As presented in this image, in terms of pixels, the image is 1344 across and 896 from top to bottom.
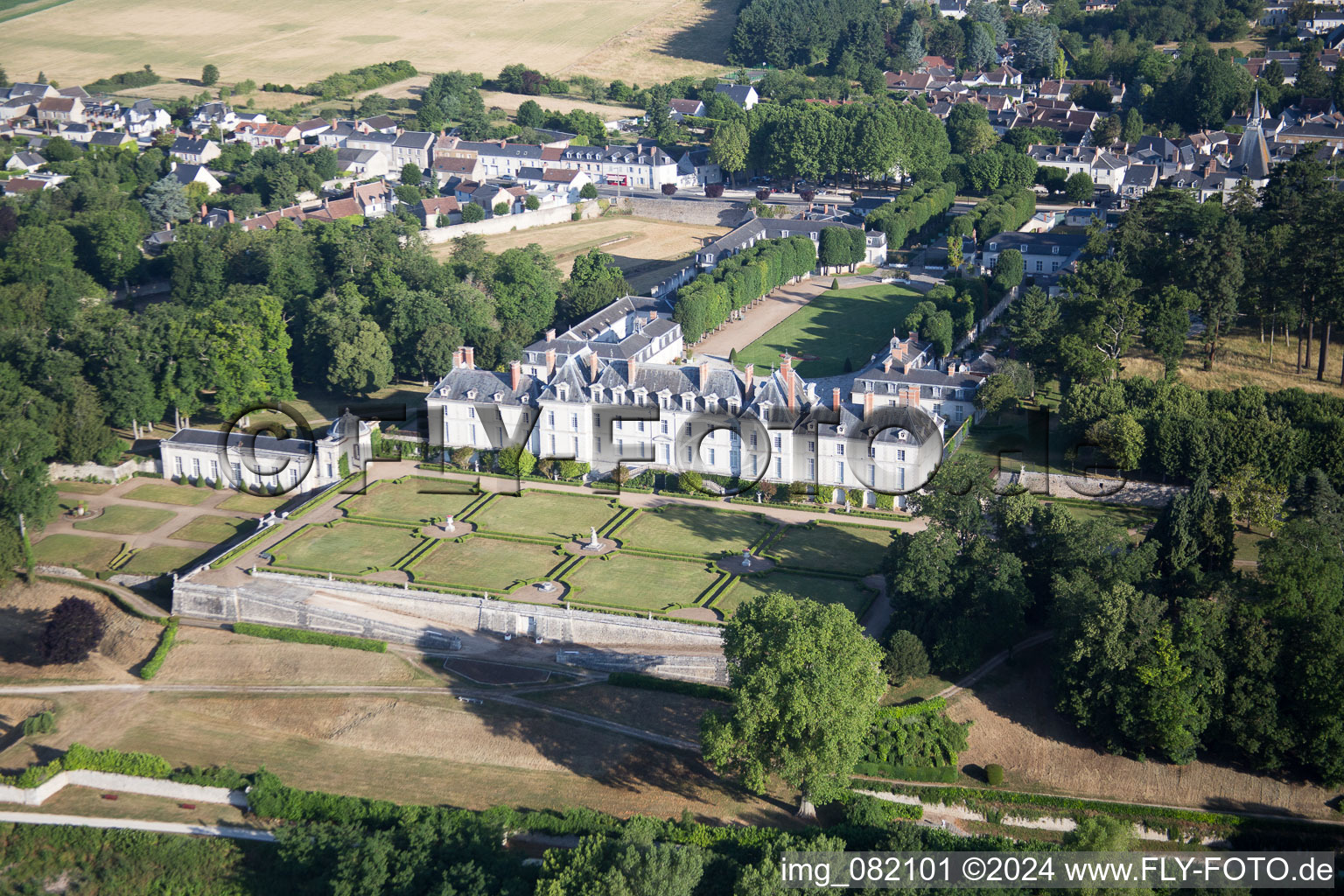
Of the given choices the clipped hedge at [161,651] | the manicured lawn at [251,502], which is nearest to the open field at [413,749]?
the clipped hedge at [161,651]

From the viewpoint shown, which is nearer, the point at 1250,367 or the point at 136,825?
the point at 136,825

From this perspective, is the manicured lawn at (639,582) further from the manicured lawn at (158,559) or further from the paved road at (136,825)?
the manicured lawn at (158,559)

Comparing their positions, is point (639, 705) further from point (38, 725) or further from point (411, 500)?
point (38, 725)

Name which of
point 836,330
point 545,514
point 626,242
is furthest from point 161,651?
point 626,242

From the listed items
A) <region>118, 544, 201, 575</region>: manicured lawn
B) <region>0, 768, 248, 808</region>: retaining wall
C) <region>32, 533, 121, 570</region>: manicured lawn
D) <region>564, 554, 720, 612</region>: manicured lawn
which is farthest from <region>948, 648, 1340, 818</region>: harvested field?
<region>32, 533, 121, 570</region>: manicured lawn

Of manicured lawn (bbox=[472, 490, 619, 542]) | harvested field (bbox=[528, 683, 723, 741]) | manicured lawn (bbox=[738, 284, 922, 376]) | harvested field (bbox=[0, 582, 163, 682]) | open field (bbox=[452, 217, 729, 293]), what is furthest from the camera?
open field (bbox=[452, 217, 729, 293])

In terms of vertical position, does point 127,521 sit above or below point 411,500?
below

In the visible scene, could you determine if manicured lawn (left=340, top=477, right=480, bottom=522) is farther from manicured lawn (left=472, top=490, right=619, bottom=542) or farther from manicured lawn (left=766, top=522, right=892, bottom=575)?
manicured lawn (left=766, top=522, right=892, bottom=575)
